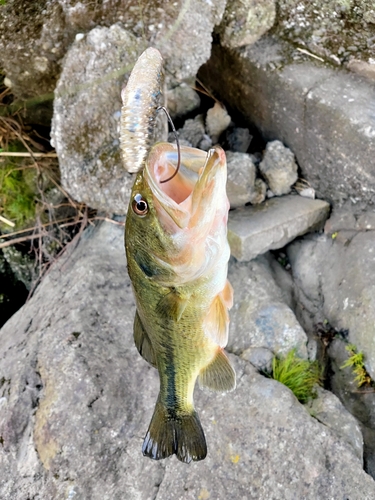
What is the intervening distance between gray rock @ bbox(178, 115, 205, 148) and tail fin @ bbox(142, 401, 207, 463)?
2029 mm

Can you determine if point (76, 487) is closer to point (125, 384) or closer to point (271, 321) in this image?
point (125, 384)

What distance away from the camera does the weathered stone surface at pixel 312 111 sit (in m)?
3.02

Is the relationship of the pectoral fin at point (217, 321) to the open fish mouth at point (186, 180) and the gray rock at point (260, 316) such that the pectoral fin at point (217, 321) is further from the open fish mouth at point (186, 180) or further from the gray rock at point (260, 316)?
the gray rock at point (260, 316)

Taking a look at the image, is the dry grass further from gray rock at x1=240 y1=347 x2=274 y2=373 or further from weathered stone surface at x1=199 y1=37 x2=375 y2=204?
gray rock at x1=240 y1=347 x2=274 y2=373

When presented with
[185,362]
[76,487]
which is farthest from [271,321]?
[76,487]

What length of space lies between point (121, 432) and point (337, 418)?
4.24ft

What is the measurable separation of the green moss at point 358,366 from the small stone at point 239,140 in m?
1.65

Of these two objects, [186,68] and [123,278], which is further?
[123,278]

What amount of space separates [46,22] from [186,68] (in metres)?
0.99

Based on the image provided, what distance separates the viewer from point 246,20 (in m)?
3.27

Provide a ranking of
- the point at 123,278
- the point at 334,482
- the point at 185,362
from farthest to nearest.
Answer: the point at 123,278, the point at 334,482, the point at 185,362

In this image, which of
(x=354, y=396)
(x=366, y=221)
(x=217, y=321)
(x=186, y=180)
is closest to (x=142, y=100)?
(x=186, y=180)

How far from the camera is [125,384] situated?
289cm

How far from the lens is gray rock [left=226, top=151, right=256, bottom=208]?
3.30 m
